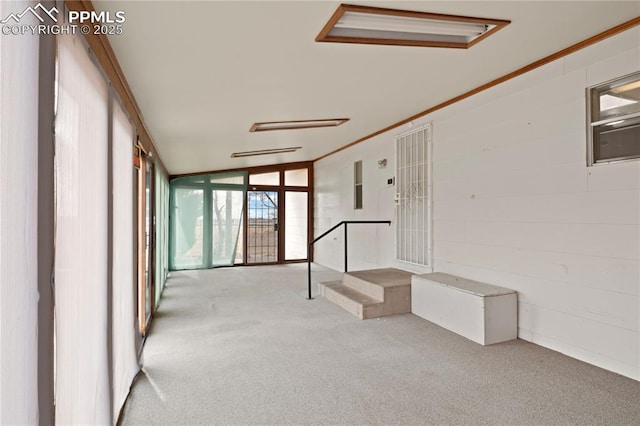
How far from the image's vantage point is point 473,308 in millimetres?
3291

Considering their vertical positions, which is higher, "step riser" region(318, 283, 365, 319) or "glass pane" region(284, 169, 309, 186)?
"glass pane" region(284, 169, 309, 186)

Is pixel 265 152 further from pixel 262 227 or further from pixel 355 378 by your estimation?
pixel 355 378

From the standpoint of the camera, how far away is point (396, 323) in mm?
3852

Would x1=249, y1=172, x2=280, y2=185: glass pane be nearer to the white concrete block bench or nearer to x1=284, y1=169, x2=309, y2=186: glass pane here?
x1=284, y1=169, x2=309, y2=186: glass pane

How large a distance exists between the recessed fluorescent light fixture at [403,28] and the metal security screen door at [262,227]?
6.30 metres

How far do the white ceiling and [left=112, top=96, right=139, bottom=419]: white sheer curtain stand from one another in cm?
49

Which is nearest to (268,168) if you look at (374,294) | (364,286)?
(364,286)

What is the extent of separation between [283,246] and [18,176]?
25.6 feet

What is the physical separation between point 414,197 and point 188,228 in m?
5.10

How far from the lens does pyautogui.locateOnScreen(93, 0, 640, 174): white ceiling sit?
1927mm

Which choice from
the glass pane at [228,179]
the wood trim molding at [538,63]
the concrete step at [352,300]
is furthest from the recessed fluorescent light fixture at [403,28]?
the glass pane at [228,179]

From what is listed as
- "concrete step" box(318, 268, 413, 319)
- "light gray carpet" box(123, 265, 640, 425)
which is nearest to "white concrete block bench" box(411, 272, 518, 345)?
"light gray carpet" box(123, 265, 640, 425)

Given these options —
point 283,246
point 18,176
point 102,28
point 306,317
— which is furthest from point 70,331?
point 283,246

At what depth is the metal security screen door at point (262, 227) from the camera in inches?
332
